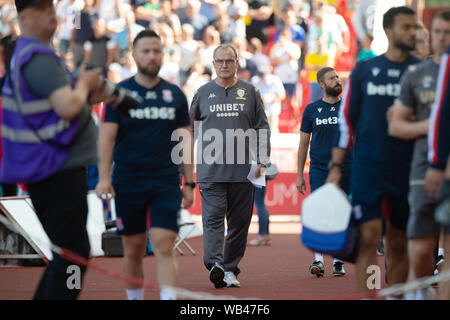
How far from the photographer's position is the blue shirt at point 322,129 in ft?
34.0

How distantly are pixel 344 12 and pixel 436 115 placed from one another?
15926mm

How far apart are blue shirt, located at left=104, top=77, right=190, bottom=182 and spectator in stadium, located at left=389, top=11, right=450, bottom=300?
70.0 inches

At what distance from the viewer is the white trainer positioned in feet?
31.3

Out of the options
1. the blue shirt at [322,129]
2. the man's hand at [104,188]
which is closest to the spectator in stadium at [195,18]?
the blue shirt at [322,129]

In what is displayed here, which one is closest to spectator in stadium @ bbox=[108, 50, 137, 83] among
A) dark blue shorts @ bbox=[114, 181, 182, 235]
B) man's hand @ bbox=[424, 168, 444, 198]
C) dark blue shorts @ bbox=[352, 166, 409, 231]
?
dark blue shorts @ bbox=[114, 181, 182, 235]

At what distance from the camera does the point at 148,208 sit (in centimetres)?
701

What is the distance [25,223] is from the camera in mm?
11078

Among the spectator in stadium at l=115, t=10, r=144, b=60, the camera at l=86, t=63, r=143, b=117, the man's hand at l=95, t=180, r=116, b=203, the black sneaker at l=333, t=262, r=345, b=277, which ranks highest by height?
the spectator in stadium at l=115, t=10, r=144, b=60

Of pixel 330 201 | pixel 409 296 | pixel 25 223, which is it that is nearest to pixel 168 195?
pixel 330 201

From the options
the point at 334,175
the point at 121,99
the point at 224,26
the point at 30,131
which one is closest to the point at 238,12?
the point at 224,26

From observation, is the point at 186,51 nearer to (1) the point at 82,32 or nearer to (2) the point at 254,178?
(1) the point at 82,32

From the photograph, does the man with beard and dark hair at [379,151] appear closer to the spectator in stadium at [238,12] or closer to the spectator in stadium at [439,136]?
the spectator in stadium at [439,136]

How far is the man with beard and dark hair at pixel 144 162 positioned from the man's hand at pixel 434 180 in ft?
6.60

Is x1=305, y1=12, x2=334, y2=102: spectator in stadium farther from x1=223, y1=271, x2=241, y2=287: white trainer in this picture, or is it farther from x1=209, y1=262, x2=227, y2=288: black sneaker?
x1=209, y1=262, x2=227, y2=288: black sneaker
